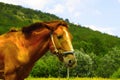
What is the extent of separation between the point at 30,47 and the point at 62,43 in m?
1.04

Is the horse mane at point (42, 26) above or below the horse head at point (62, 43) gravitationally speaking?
above

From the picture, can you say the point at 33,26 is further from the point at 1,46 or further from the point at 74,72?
the point at 74,72

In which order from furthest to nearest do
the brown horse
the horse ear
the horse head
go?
the horse ear → the brown horse → the horse head

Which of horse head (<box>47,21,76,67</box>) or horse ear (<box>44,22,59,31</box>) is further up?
horse ear (<box>44,22,59,31</box>)

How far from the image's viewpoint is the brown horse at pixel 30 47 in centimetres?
1102

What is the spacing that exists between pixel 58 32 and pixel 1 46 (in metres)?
1.64

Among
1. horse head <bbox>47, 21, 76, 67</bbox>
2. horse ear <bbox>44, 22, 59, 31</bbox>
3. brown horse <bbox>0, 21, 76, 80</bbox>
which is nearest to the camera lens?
horse head <bbox>47, 21, 76, 67</bbox>

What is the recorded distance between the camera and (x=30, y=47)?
Result: 11602 mm

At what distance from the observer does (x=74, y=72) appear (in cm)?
9244

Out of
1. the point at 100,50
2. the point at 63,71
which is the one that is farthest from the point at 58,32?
the point at 100,50

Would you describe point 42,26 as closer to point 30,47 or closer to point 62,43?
point 30,47

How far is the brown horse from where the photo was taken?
1102 centimetres

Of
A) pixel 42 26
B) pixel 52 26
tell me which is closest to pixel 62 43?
pixel 52 26

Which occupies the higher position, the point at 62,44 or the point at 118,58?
the point at 62,44
